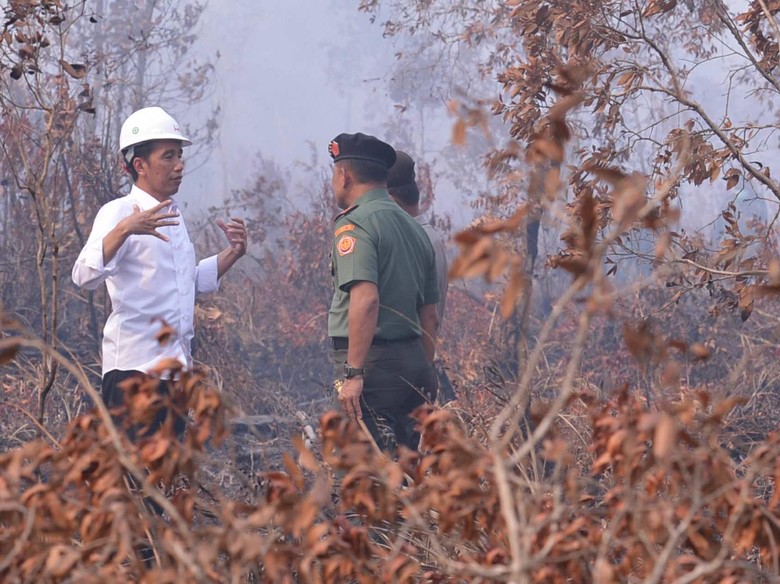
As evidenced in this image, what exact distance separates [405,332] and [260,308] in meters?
6.95

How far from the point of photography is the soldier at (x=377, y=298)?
401 centimetres

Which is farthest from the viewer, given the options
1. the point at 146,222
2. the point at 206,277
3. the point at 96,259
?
the point at 206,277

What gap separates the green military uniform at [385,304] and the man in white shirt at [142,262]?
65 centimetres

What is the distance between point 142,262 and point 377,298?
955mm

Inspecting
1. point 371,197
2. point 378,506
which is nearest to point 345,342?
point 371,197

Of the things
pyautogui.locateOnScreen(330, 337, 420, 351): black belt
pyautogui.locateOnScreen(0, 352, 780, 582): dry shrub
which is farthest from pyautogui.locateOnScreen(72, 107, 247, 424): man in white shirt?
pyautogui.locateOnScreen(0, 352, 780, 582): dry shrub

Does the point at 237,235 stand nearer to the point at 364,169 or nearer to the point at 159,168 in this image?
the point at 159,168

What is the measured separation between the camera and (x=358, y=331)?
157 inches

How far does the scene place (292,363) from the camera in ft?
33.9

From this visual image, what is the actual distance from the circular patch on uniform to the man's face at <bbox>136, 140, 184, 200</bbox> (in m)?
0.74

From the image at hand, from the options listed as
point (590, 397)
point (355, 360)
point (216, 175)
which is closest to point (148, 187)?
point (355, 360)

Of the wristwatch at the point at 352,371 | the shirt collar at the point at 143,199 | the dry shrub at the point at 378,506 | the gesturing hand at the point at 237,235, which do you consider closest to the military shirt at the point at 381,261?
the wristwatch at the point at 352,371

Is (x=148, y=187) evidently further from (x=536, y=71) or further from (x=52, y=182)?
(x=52, y=182)

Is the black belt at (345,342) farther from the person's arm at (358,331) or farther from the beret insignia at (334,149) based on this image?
the beret insignia at (334,149)
